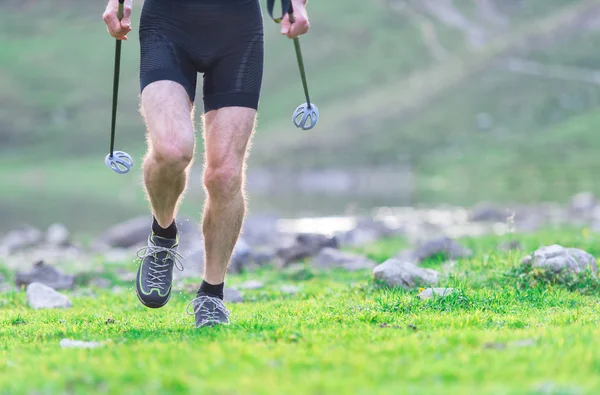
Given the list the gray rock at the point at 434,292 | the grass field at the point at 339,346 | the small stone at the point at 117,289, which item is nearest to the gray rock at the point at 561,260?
the grass field at the point at 339,346

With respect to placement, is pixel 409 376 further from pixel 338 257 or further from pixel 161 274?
pixel 338 257

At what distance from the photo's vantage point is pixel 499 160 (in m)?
158

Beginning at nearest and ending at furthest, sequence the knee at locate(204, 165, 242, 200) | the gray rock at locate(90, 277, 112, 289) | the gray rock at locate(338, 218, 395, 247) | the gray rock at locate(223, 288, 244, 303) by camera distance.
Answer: the knee at locate(204, 165, 242, 200) < the gray rock at locate(223, 288, 244, 303) < the gray rock at locate(90, 277, 112, 289) < the gray rock at locate(338, 218, 395, 247)

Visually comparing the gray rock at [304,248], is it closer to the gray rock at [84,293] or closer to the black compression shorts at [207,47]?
the gray rock at [84,293]

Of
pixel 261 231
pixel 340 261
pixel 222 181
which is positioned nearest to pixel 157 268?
pixel 222 181

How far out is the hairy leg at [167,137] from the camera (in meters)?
6.99

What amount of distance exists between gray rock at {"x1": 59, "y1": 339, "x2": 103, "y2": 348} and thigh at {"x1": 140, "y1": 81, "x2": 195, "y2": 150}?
180cm

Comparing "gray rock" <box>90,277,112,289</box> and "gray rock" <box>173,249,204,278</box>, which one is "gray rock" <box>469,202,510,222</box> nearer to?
"gray rock" <box>173,249,204,278</box>

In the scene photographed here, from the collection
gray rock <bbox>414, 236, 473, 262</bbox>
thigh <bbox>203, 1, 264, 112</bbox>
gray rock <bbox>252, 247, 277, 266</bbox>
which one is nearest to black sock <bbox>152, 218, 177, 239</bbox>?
thigh <bbox>203, 1, 264, 112</bbox>

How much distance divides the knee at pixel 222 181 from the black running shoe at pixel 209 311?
1.00 meters

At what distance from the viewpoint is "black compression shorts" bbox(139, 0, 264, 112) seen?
738 centimetres

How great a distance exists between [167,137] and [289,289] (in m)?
5.12

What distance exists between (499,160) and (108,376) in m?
159

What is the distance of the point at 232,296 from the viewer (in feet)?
35.6
